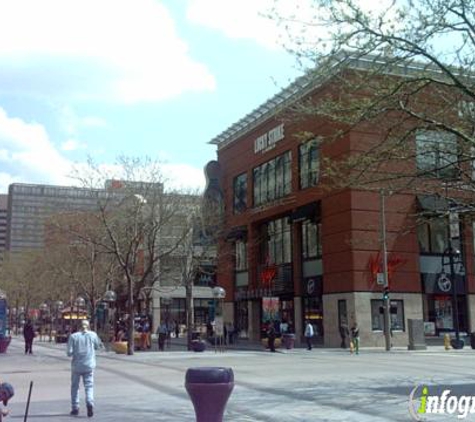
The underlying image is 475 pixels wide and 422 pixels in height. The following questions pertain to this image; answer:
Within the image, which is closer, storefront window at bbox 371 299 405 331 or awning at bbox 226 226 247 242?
storefront window at bbox 371 299 405 331

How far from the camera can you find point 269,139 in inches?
1987

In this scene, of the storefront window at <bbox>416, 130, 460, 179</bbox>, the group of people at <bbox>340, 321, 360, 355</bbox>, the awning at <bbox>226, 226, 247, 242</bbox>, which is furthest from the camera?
the awning at <bbox>226, 226, 247, 242</bbox>

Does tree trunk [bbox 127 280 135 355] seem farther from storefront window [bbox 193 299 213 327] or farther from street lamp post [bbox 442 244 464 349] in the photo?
storefront window [bbox 193 299 213 327]

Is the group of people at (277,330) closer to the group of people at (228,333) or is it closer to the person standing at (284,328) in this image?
the person standing at (284,328)

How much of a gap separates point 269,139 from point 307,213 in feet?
29.7

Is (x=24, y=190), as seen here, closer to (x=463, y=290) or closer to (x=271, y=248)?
(x=271, y=248)

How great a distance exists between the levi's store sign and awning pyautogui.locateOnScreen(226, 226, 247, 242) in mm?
6385

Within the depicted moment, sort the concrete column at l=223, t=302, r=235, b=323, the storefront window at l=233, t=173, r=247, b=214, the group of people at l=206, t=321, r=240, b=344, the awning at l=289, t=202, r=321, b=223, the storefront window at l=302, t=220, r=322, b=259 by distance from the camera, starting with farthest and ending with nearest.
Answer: the concrete column at l=223, t=302, r=235, b=323, the storefront window at l=233, t=173, r=247, b=214, the group of people at l=206, t=321, r=240, b=344, the storefront window at l=302, t=220, r=322, b=259, the awning at l=289, t=202, r=321, b=223

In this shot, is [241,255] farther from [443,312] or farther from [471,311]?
[471,311]

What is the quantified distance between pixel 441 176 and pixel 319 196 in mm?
27733

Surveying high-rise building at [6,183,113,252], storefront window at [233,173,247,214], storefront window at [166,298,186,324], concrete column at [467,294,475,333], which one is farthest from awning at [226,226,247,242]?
storefront window at [166,298,186,324]

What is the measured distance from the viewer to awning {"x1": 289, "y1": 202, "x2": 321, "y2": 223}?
4306cm

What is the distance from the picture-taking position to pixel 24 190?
264ft

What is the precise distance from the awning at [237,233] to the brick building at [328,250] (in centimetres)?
10
